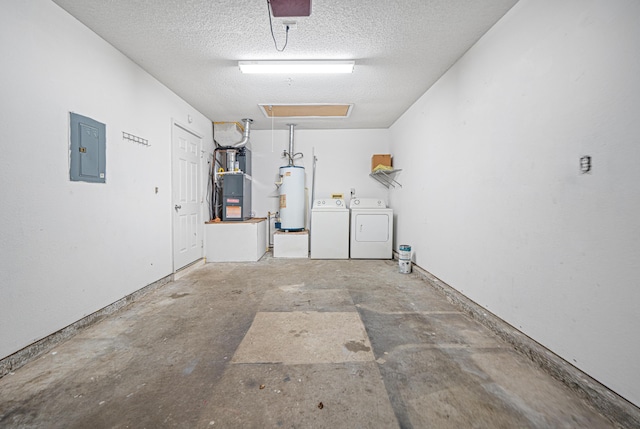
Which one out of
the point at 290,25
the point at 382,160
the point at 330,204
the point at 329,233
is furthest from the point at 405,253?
the point at 290,25

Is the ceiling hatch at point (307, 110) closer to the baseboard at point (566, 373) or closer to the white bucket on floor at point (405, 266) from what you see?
the white bucket on floor at point (405, 266)

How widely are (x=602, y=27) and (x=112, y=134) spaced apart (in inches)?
134

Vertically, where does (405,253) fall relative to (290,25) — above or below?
below

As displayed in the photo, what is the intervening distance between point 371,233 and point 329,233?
0.73m

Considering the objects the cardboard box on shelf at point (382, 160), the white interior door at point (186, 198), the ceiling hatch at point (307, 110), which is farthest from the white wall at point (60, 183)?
the cardboard box on shelf at point (382, 160)

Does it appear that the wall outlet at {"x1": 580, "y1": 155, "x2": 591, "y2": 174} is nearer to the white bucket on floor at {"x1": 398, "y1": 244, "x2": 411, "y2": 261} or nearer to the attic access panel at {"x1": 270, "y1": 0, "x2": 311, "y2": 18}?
the attic access panel at {"x1": 270, "y1": 0, "x2": 311, "y2": 18}

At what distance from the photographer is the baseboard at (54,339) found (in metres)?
1.46

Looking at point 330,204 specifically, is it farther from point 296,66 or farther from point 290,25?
point 290,25

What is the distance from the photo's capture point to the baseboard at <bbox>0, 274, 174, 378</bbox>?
1.46 metres

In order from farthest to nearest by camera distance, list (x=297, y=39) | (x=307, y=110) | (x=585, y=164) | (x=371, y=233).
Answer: (x=371, y=233), (x=307, y=110), (x=297, y=39), (x=585, y=164)

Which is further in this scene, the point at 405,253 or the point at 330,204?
the point at 330,204

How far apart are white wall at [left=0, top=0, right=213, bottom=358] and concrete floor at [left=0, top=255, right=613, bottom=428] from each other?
0.32 m

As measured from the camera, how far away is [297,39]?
2201 mm

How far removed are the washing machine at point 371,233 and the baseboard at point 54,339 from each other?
309 cm
